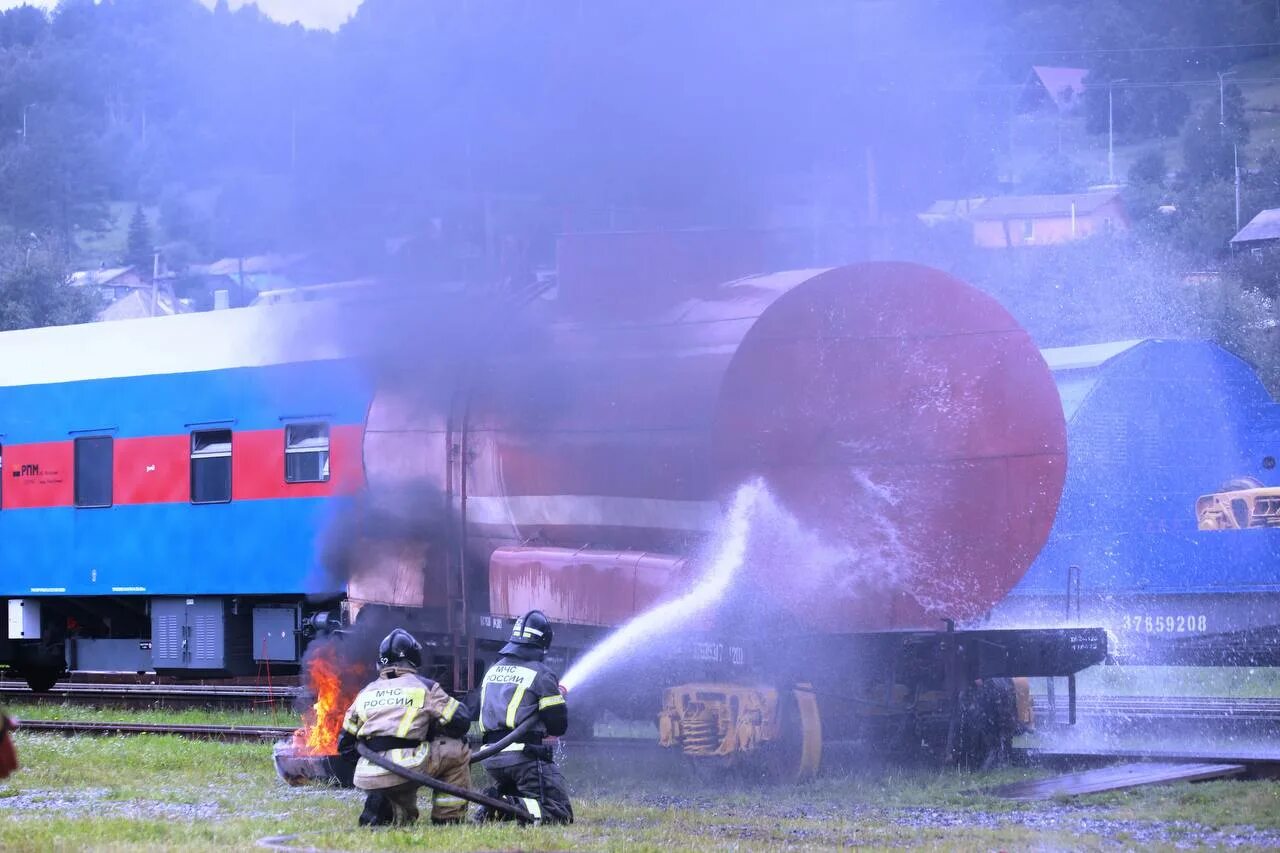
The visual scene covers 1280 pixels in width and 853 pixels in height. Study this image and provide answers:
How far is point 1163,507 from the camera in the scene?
14.8 meters

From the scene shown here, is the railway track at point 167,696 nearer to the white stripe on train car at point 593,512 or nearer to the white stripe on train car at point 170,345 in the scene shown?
the white stripe on train car at point 170,345

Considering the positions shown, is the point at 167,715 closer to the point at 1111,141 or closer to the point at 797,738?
the point at 797,738

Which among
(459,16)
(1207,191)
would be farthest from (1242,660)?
(1207,191)

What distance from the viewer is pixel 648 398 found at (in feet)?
35.0

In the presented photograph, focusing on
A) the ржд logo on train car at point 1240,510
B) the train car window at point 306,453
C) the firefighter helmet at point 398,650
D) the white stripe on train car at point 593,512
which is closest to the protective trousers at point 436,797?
the firefighter helmet at point 398,650

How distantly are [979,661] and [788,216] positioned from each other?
4.21m

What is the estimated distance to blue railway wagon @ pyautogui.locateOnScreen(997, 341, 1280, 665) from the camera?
14117mm

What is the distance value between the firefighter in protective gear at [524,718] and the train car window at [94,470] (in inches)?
418

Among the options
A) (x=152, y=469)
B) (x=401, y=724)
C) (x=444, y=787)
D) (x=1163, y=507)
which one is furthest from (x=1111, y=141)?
(x=401, y=724)

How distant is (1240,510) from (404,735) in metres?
9.14

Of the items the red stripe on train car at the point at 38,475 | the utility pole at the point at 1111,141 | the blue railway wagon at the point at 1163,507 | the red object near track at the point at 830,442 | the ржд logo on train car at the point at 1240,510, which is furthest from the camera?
the utility pole at the point at 1111,141

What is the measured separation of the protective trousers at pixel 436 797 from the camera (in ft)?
29.0

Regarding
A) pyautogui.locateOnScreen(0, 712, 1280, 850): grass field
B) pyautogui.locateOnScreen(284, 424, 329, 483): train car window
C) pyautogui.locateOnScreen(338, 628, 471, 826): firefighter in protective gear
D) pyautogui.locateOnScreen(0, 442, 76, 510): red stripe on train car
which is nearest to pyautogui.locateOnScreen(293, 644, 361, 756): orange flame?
pyautogui.locateOnScreen(0, 712, 1280, 850): grass field

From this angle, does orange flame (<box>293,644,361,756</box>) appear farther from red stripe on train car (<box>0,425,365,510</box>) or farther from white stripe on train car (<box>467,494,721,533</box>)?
red stripe on train car (<box>0,425,365,510</box>)
